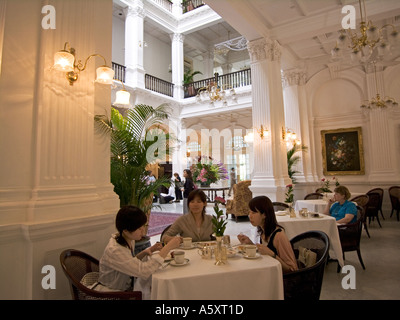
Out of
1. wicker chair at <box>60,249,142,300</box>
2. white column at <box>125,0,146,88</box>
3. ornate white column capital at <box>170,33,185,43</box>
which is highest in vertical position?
ornate white column capital at <box>170,33,185,43</box>

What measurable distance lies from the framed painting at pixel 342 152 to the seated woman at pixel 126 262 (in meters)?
8.71

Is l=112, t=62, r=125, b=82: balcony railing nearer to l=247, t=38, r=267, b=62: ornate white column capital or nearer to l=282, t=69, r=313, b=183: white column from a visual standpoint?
l=247, t=38, r=267, b=62: ornate white column capital

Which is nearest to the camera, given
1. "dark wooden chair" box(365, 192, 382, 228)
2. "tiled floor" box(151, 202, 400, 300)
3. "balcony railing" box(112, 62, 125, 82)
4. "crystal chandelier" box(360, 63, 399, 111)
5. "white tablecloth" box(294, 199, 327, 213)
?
"tiled floor" box(151, 202, 400, 300)

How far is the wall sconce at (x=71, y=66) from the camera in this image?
2.25 meters

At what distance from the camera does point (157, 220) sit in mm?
7965

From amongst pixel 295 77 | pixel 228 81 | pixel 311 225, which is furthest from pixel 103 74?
pixel 228 81

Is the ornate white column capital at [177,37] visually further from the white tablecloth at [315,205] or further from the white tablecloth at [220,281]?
the white tablecloth at [220,281]

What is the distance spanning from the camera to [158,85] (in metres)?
12.8

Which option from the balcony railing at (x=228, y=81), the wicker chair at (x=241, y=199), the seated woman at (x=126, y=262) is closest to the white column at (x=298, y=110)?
the wicker chair at (x=241, y=199)

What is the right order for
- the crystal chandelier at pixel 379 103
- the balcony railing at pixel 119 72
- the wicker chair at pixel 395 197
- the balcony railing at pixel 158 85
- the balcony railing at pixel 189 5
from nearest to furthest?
the wicker chair at pixel 395 197, the crystal chandelier at pixel 379 103, the balcony railing at pixel 119 72, the balcony railing at pixel 158 85, the balcony railing at pixel 189 5

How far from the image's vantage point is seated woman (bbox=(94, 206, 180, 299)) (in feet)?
5.66

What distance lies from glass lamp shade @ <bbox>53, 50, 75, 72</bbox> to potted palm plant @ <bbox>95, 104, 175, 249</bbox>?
911mm

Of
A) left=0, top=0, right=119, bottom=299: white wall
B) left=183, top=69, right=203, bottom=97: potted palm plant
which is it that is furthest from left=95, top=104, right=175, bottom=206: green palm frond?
left=183, top=69, right=203, bottom=97: potted palm plant
